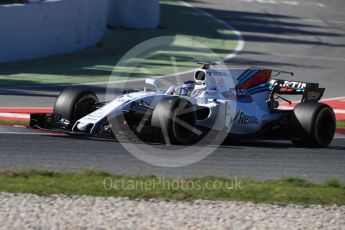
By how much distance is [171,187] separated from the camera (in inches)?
352

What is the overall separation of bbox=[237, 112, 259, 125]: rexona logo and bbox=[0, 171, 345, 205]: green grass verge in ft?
9.22

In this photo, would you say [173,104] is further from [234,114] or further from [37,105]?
[37,105]

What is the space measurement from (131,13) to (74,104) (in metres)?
16.7

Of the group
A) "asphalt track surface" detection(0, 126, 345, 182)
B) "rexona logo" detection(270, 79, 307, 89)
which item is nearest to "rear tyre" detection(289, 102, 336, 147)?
"asphalt track surface" detection(0, 126, 345, 182)

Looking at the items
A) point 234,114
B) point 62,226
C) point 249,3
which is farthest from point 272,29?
point 62,226

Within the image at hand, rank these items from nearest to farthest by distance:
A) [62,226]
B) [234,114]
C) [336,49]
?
1. [62,226]
2. [234,114]
3. [336,49]

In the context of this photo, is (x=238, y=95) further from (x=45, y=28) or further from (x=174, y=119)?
(x=45, y=28)

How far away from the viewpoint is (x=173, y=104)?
11.5m

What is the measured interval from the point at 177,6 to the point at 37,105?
1918cm

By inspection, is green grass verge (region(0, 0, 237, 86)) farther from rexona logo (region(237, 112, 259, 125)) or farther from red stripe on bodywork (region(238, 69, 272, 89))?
rexona logo (region(237, 112, 259, 125))

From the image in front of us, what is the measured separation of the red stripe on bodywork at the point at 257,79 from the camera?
12750 millimetres

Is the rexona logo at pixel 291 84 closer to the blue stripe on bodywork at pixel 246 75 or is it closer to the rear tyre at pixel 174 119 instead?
the blue stripe on bodywork at pixel 246 75

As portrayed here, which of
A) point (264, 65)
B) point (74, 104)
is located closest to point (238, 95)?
point (74, 104)

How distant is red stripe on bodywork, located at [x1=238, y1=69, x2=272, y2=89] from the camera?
12750 mm
